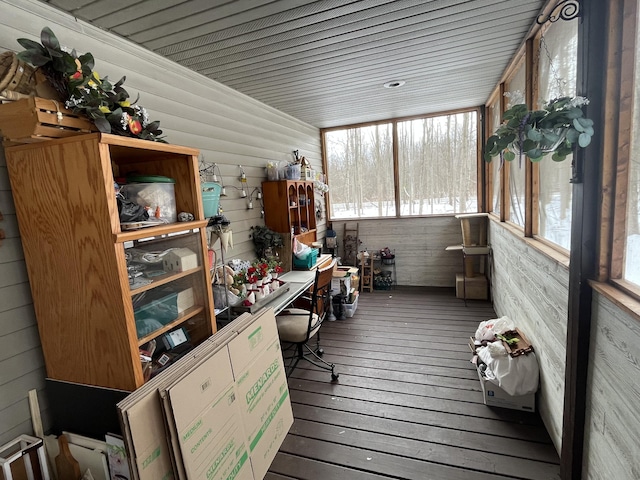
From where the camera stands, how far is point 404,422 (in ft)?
7.00

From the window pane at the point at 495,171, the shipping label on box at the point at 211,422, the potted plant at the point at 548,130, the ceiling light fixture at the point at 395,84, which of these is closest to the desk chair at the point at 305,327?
the shipping label on box at the point at 211,422

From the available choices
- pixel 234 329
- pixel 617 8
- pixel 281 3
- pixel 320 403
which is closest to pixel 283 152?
pixel 281 3

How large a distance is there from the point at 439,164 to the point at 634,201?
379 centimetres

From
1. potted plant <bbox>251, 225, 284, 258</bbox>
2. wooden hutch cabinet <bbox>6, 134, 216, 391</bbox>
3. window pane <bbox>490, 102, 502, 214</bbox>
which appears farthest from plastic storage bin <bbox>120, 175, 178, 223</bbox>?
window pane <bbox>490, 102, 502, 214</bbox>

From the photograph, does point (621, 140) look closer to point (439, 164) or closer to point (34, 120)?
point (34, 120)

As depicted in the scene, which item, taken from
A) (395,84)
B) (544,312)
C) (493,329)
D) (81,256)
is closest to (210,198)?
(81,256)

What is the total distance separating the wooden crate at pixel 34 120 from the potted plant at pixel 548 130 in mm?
1855

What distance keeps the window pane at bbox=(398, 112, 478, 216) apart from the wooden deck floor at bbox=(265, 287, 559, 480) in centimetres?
218

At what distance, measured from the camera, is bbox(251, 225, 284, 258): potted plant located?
130 inches

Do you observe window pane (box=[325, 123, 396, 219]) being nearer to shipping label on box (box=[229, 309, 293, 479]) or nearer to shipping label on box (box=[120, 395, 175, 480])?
shipping label on box (box=[229, 309, 293, 479])

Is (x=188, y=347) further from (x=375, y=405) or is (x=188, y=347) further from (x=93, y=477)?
(x=375, y=405)

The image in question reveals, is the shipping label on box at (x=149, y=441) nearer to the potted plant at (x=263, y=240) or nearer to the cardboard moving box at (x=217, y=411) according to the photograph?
the cardboard moving box at (x=217, y=411)

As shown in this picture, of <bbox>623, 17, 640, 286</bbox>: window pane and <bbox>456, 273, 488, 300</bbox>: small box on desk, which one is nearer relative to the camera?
<bbox>623, 17, 640, 286</bbox>: window pane

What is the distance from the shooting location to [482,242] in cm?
446
